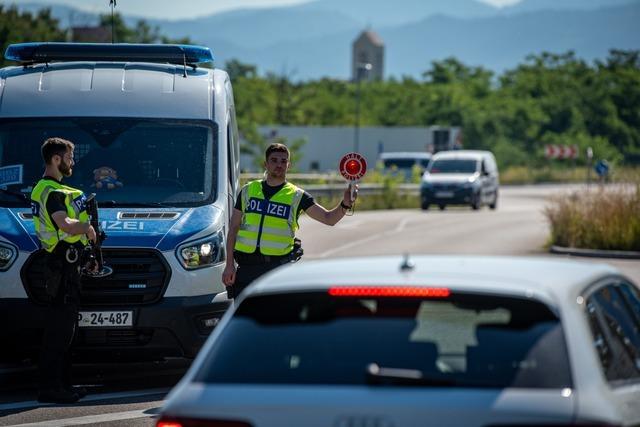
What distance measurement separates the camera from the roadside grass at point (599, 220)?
25489 millimetres

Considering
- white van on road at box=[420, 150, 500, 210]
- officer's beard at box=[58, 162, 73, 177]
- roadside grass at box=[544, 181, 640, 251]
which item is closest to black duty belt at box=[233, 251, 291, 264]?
officer's beard at box=[58, 162, 73, 177]

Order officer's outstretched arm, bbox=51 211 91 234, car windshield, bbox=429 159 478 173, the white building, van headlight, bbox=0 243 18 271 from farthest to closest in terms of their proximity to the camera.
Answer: the white building, car windshield, bbox=429 159 478 173, van headlight, bbox=0 243 18 271, officer's outstretched arm, bbox=51 211 91 234

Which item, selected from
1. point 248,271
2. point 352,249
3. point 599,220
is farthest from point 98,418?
point 599,220

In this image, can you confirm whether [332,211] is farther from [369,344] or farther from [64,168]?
[369,344]

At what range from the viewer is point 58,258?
980 centimetres

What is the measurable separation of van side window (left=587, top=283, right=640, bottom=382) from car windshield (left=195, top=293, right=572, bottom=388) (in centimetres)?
Answer: 40

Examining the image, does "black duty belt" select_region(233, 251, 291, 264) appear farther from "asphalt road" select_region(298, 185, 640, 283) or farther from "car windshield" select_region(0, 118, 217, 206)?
"asphalt road" select_region(298, 185, 640, 283)

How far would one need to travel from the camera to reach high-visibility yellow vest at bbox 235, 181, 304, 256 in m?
9.92

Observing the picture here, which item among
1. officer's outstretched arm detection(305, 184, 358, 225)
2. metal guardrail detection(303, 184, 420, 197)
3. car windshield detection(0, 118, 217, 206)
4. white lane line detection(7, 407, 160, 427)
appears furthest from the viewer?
metal guardrail detection(303, 184, 420, 197)

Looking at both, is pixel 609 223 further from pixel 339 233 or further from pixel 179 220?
pixel 179 220

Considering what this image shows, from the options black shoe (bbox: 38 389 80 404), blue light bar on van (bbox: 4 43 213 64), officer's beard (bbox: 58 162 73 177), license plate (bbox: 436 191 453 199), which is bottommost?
license plate (bbox: 436 191 453 199)

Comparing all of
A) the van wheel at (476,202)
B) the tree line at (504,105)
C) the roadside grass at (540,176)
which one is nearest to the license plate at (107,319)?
the van wheel at (476,202)

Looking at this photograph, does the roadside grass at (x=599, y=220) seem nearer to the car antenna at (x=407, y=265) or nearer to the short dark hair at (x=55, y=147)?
the short dark hair at (x=55, y=147)

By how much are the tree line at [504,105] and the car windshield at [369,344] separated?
77.5 m
